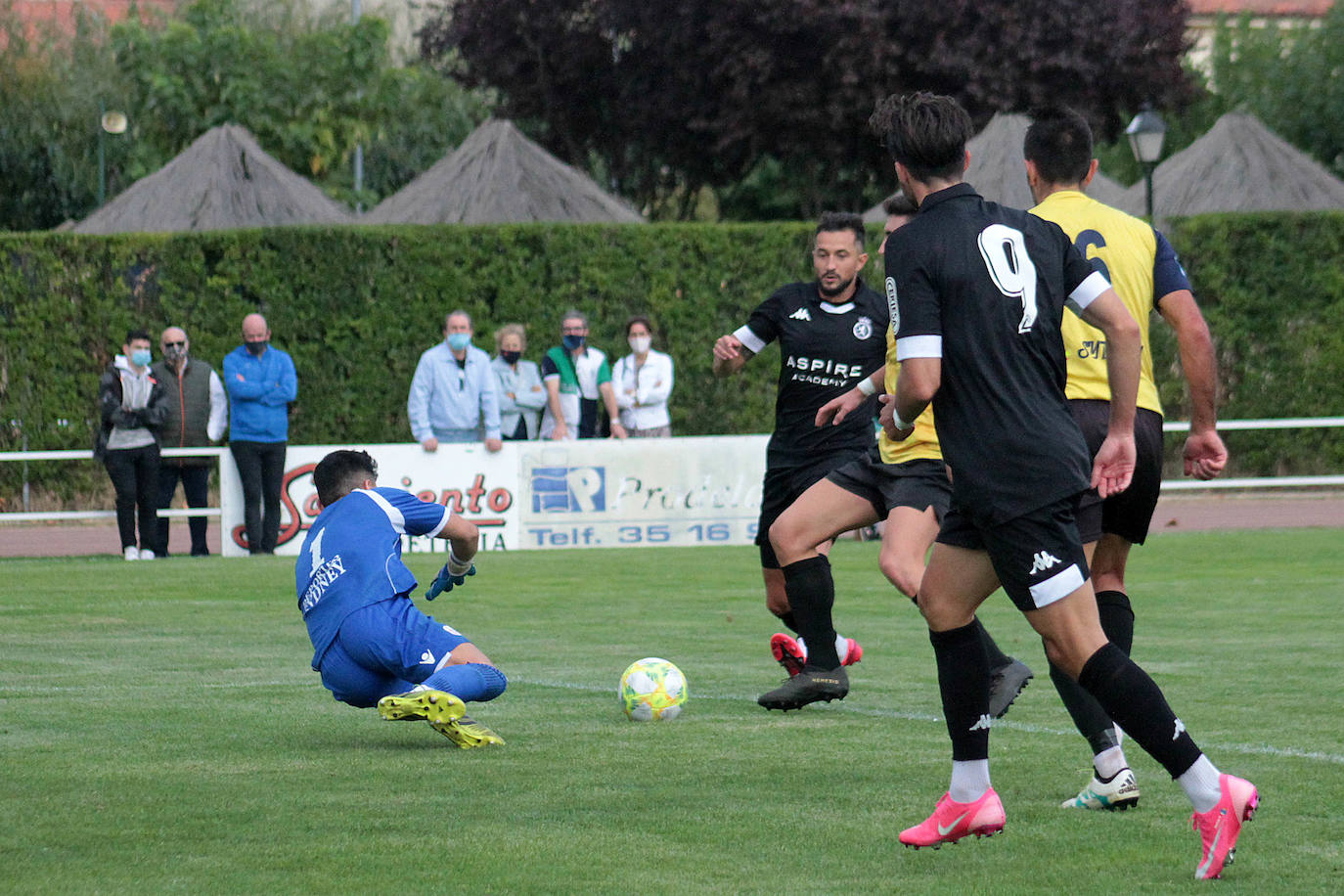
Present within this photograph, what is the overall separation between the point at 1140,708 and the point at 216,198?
19.7 m

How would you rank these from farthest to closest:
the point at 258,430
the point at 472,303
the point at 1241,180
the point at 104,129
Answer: the point at 104,129
the point at 1241,180
the point at 472,303
the point at 258,430

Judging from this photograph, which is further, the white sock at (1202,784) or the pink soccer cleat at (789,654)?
the pink soccer cleat at (789,654)

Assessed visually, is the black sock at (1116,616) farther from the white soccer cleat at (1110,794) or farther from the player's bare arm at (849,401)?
the player's bare arm at (849,401)

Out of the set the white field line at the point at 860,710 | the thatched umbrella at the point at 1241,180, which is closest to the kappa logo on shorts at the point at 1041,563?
the white field line at the point at 860,710

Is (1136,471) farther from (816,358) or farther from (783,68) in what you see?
(783,68)

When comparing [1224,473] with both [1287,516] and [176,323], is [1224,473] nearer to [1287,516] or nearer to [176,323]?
[1287,516]

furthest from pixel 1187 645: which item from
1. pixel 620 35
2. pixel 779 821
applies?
pixel 620 35

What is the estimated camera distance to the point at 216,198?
22.8 meters

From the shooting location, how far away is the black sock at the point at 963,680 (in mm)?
5160

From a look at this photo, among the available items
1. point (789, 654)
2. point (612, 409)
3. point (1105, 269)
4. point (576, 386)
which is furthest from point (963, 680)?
point (576, 386)

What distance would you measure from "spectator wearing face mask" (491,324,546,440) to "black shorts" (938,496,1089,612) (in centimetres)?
1328

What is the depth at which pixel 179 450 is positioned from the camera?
1677 centimetres

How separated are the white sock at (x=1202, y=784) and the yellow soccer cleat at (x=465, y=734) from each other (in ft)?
9.48

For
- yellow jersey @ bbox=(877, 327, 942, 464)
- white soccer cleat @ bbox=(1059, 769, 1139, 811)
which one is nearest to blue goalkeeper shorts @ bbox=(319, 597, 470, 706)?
yellow jersey @ bbox=(877, 327, 942, 464)
